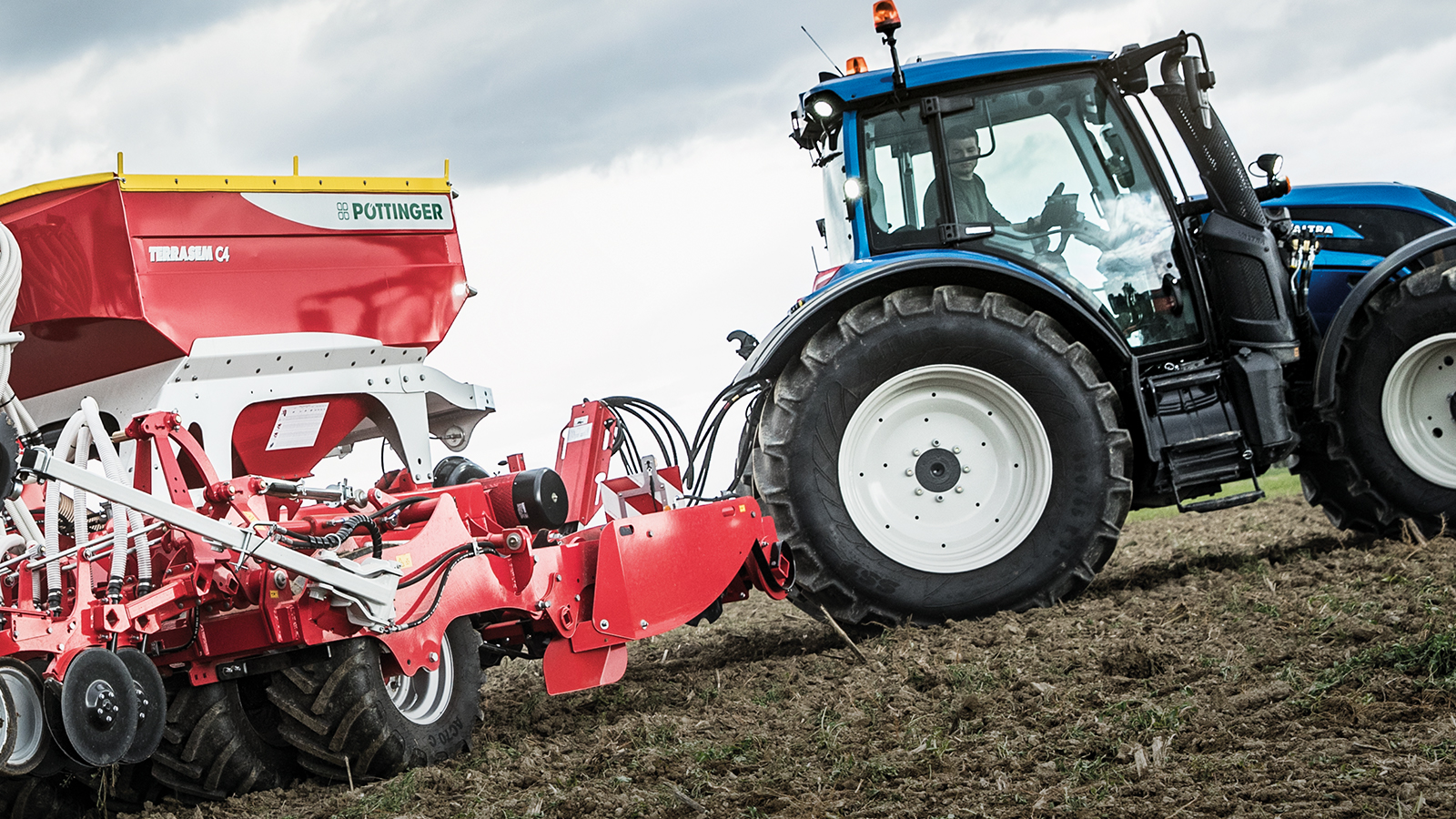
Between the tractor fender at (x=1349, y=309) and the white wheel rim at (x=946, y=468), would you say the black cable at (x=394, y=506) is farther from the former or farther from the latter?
the tractor fender at (x=1349, y=309)

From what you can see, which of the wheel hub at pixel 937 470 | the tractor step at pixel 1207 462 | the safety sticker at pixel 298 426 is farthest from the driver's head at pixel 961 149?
the safety sticker at pixel 298 426

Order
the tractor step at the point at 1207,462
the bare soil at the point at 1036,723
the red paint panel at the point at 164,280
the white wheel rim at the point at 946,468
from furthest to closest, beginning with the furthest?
the tractor step at the point at 1207,462 → the white wheel rim at the point at 946,468 → the red paint panel at the point at 164,280 → the bare soil at the point at 1036,723

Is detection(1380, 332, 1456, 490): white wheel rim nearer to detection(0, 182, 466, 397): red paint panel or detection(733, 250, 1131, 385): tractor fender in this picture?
detection(733, 250, 1131, 385): tractor fender

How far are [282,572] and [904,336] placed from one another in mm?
2555

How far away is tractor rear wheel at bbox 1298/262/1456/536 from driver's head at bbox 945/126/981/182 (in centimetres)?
194

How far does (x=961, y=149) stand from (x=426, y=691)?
3.20 metres

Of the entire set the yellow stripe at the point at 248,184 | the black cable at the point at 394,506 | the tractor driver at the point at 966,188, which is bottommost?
the black cable at the point at 394,506

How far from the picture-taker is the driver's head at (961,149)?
211 inches

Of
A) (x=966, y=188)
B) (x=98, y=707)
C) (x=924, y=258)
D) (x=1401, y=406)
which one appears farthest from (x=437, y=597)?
(x=1401, y=406)

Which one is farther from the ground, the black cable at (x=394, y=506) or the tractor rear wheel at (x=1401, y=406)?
the black cable at (x=394, y=506)

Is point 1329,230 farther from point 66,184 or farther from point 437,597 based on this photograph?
point 66,184

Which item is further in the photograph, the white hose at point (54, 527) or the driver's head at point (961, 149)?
the driver's head at point (961, 149)

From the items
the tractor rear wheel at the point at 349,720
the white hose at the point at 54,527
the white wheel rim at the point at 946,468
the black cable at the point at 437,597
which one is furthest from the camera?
the white wheel rim at the point at 946,468

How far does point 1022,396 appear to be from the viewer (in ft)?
16.2
